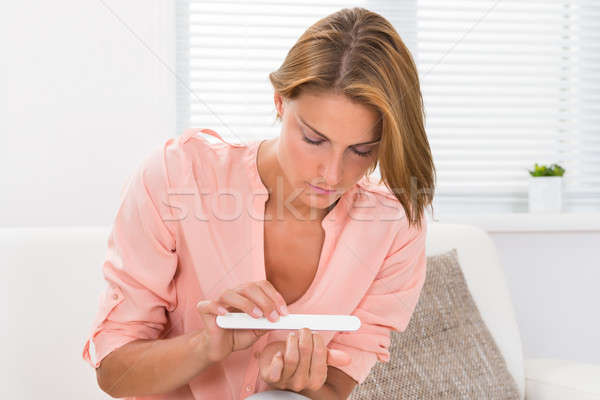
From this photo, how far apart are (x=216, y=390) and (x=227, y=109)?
1.07 meters

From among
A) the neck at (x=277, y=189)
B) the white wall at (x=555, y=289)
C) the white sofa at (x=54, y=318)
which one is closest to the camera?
the neck at (x=277, y=189)

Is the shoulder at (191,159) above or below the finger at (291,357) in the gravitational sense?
above

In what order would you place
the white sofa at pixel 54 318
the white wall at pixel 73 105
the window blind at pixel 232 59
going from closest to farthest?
the white sofa at pixel 54 318 < the white wall at pixel 73 105 < the window blind at pixel 232 59

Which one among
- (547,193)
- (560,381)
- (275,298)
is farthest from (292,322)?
(547,193)

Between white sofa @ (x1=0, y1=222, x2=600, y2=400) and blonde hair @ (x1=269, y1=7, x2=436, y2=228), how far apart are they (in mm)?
728

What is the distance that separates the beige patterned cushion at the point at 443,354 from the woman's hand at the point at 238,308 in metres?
0.51

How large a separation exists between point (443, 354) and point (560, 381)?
290 millimetres

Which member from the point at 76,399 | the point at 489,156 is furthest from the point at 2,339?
the point at 489,156

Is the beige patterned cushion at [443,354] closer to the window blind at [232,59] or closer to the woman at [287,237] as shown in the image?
the woman at [287,237]

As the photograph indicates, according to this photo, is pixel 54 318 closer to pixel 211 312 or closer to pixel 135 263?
pixel 135 263

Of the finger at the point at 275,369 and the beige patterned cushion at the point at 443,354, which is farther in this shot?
the beige patterned cushion at the point at 443,354

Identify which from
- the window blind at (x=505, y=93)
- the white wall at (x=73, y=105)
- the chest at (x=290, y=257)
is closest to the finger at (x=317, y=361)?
the chest at (x=290, y=257)

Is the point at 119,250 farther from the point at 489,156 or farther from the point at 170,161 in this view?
the point at 489,156

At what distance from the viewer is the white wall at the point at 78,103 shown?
166cm
